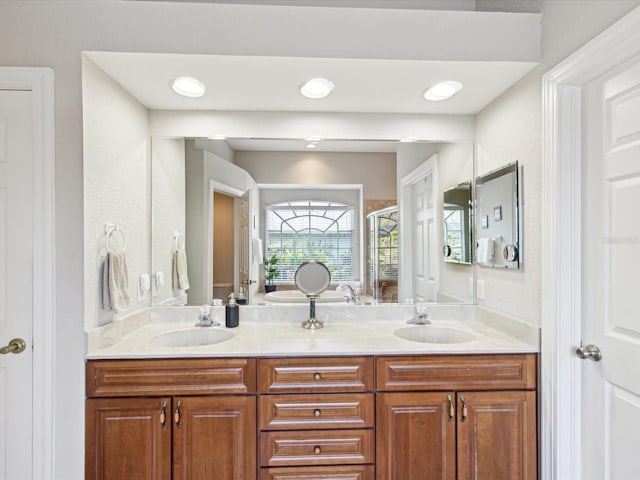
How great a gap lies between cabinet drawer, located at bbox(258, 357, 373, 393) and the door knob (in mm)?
981

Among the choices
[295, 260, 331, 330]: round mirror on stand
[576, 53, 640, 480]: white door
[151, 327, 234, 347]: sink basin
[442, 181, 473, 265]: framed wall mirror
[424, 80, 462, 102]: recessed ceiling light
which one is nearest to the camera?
[576, 53, 640, 480]: white door

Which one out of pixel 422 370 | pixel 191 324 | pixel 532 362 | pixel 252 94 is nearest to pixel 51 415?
pixel 191 324

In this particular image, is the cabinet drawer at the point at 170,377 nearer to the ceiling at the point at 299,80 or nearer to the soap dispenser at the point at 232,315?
the soap dispenser at the point at 232,315

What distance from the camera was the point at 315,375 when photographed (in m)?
1.60

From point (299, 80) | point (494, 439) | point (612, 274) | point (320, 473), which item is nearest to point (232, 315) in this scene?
point (320, 473)

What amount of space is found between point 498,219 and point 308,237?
A: 3.49 feet

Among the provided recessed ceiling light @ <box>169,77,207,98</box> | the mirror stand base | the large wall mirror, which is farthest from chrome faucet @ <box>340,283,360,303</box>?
recessed ceiling light @ <box>169,77,207,98</box>

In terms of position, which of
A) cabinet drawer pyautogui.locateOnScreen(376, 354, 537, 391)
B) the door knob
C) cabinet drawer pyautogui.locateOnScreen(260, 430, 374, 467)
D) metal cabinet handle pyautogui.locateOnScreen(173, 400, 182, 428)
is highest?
the door knob

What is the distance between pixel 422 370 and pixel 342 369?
350 millimetres

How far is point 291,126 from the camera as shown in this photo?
218cm

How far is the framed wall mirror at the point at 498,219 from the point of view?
5.94ft

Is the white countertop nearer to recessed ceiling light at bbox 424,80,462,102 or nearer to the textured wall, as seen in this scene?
the textured wall

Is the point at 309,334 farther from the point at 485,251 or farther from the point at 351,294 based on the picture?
the point at 485,251

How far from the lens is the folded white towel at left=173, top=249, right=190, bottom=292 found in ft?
7.15
